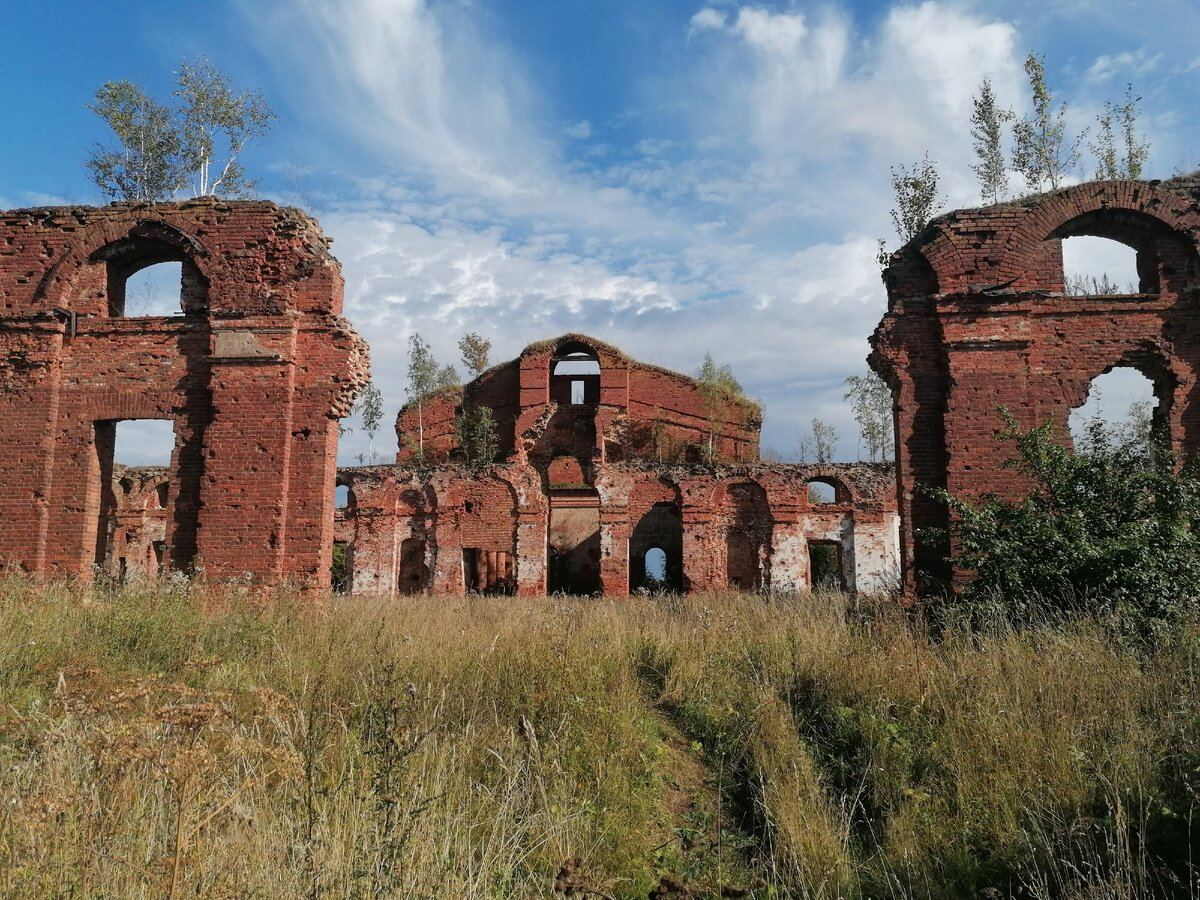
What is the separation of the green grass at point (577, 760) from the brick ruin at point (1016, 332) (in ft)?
10.2

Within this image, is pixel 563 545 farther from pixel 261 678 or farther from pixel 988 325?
pixel 261 678

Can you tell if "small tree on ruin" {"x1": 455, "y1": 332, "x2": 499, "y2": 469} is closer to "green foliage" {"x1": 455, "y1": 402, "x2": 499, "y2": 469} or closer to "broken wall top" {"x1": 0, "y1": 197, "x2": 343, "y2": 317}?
"green foliage" {"x1": 455, "y1": 402, "x2": 499, "y2": 469}

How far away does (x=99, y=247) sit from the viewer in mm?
10750

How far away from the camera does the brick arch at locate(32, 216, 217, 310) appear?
10594 millimetres

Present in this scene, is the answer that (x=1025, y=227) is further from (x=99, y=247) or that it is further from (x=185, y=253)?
(x=99, y=247)

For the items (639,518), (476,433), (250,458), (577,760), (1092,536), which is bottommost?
(577,760)

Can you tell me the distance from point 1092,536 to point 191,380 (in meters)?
10.7

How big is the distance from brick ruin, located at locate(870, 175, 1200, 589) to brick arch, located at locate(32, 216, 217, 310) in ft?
30.4

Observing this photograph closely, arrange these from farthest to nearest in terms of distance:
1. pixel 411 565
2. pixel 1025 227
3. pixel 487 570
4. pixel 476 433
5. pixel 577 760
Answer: pixel 476 433, pixel 487 570, pixel 411 565, pixel 1025 227, pixel 577 760

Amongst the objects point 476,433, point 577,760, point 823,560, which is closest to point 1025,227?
point 577,760

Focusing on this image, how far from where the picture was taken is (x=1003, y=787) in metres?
4.29

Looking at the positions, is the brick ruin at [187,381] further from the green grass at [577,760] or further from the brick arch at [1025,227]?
the brick arch at [1025,227]

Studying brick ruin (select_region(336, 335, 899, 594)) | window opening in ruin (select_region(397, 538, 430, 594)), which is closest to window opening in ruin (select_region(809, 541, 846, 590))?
brick ruin (select_region(336, 335, 899, 594))

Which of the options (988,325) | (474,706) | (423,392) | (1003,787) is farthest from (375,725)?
(423,392)
